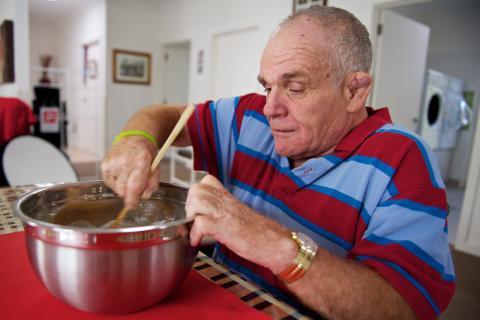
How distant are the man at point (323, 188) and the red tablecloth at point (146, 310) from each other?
0.08m

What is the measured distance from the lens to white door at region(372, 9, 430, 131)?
10.5 feet

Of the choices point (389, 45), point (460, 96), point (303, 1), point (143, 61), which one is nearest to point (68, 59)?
point (143, 61)

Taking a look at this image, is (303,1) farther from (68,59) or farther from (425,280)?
(68,59)

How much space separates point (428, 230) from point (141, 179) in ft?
1.77

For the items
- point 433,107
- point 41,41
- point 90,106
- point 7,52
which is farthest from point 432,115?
point 41,41

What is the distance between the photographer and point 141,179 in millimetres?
694

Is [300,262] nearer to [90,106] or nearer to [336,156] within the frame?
[336,156]

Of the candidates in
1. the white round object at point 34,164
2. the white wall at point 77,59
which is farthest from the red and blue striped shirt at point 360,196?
the white wall at point 77,59

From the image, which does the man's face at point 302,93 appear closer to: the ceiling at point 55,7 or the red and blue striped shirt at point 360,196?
the red and blue striped shirt at point 360,196

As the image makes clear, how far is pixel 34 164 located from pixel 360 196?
5.91ft

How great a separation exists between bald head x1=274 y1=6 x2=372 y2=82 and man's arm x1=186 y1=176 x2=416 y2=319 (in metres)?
0.44

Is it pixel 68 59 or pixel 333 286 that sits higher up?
pixel 68 59

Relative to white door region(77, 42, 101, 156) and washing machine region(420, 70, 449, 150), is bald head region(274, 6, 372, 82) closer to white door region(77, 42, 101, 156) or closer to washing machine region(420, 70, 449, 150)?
washing machine region(420, 70, 449, 150)

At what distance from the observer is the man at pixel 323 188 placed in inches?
22.5
